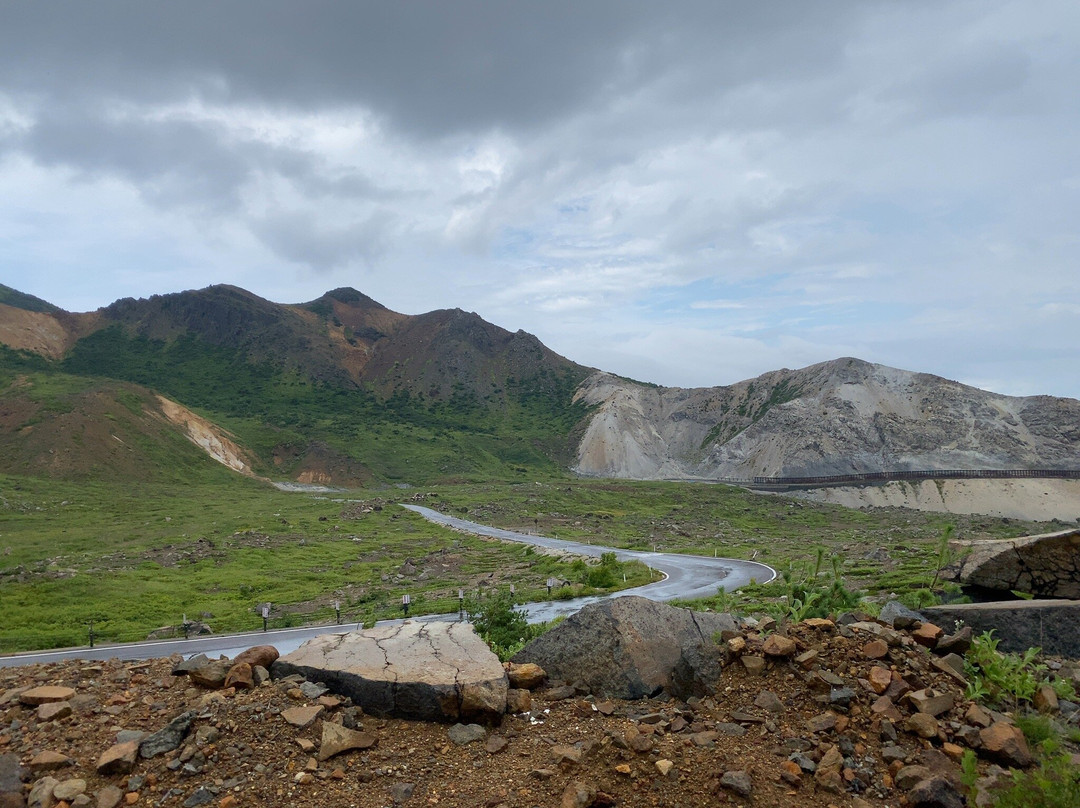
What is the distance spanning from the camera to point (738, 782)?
5.59 m

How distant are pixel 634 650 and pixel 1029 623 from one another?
5.95 m

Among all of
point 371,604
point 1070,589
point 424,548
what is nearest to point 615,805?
point 1070,589

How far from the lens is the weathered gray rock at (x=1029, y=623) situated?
8.87 metres

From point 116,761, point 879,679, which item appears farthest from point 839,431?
point 116,761

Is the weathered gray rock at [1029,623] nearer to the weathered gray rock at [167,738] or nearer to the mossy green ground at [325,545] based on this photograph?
the weathered gray rock at [167,738]

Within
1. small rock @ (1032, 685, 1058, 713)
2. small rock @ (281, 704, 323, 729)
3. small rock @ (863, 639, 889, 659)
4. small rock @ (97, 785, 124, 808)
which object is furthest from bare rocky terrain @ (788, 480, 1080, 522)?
small rock @ (97, 785, 124, 808)

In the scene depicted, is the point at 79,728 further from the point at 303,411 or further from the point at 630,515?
the point at 303,411

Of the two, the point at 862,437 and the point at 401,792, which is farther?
the point at 862,437

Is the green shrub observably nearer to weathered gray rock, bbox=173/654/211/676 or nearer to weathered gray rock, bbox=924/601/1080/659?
weathered gray rock, bbox=173/654/211/676

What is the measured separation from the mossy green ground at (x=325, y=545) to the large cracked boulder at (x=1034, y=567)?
462 inches

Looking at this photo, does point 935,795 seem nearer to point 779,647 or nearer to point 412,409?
point 779,647

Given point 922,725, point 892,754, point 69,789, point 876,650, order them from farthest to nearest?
point 876,650
point 922,725
point 892,754
point 69,789

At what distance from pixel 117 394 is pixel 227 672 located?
107254mm

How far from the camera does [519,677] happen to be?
25.6ft
